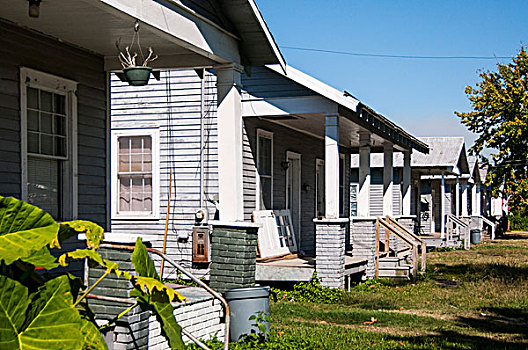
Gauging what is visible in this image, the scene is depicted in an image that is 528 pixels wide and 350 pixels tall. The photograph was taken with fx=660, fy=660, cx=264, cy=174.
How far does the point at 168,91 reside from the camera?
13.2 m

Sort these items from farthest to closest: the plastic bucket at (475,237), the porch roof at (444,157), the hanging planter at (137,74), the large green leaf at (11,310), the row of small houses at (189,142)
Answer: the plastic bucket at (475,237)
the porch roof at (444,157)
the row of small houses at (189,142)
the hanging planter at (137,74)
the large green leaf at (11,310)

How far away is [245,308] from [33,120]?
332 centimetres

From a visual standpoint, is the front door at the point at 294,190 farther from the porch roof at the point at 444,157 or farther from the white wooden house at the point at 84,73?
the porch roof at the point at 444,157

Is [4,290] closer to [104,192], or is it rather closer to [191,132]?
[104,192]

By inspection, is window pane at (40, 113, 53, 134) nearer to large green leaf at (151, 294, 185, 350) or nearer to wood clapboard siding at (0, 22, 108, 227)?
wood clapboard siding at (0, 22, 108, 227)

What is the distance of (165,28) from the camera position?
7.17 m

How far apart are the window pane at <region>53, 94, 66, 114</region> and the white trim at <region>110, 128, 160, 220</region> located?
5037 mm

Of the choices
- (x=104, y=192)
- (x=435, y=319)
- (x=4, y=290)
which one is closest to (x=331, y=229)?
(x=435, y=319)

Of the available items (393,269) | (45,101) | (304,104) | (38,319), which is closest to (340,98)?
(304,104)

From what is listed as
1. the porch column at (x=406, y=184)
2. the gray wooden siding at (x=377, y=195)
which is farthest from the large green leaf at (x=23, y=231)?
the gray wooden siding at (x=377, y=195)

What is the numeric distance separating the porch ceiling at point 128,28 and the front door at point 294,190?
7.09 metres

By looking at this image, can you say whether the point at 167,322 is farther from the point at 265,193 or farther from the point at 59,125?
the point at 265,193

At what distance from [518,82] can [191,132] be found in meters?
23.7

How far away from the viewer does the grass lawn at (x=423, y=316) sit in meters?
8.62
